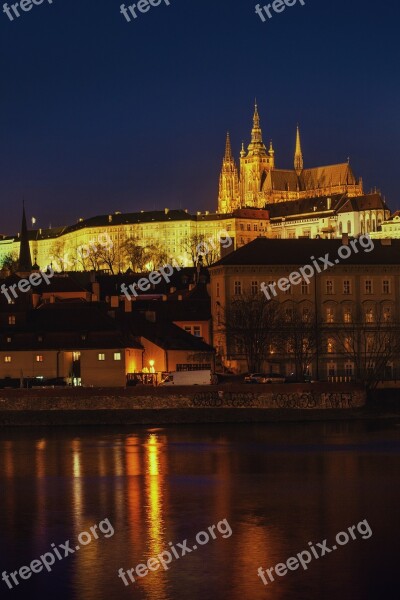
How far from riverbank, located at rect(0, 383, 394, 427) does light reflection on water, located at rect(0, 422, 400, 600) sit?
7.32 ft

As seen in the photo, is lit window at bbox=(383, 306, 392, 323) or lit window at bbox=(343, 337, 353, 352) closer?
lit window at bbox=(343, 337, 353, 352)

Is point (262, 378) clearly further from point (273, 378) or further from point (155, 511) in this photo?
point (155, 511)

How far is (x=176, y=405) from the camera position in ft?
192

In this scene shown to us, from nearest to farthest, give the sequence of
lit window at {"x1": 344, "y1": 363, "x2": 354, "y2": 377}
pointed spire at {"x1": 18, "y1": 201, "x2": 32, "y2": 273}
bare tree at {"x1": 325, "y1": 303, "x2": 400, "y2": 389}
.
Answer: bare tree at {"x1": 325, "y1": 303, "x2": 400, "y2": 389}
lit window at {"x1": 344, "y1": 363, "x2": 354, "y2": 377}
pointed spire at {"x1": 18, "y1": 201, "x2": 32, "y2": 273}

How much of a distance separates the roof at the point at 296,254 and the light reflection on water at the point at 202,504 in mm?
23309

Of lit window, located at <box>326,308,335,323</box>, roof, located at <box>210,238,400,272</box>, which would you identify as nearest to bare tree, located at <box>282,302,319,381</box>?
lit window, located at <box>326,308,335,323</box>

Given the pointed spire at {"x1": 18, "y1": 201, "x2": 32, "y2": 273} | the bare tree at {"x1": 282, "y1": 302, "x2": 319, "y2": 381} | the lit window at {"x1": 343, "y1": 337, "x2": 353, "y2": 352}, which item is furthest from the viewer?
the pointed spire at {"x1": 18, "y1": 201, "x2": 32, "y2": 273}

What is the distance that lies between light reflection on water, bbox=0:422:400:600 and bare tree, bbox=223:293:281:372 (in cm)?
1721

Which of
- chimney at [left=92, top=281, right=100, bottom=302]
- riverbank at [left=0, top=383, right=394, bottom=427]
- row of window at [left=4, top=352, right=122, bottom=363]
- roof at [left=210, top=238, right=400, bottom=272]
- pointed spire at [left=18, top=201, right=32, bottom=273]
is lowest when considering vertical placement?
riverbank at [left=0, top=383, right=394, bottom=427]

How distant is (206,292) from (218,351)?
8.11 metres

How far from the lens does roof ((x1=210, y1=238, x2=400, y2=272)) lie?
78062 mm

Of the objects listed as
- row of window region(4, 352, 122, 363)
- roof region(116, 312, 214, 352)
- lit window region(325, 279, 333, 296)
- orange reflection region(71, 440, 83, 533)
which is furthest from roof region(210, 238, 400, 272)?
orange reflection region(71, 440, 83, 533)

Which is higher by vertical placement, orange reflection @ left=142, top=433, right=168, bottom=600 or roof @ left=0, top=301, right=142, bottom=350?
roof @ left=0, top=301, right=142, bottom=350

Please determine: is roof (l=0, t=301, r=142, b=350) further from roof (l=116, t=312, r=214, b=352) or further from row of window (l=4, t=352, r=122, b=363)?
roof (l=116, t=312, r=214, b=352)
